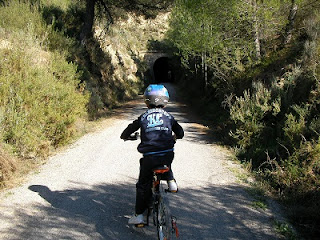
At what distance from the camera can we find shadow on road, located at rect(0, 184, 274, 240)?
3.75 m

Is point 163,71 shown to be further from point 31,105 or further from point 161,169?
point 161,169

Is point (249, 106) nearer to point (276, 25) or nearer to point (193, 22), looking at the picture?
point (276, 25)

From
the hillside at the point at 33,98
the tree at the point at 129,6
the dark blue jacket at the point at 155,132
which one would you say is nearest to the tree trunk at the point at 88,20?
the tree at the point at 129,6

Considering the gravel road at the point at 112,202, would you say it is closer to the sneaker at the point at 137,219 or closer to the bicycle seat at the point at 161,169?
the sneaker at the point at 137,219

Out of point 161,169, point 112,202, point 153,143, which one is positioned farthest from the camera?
point 112,202

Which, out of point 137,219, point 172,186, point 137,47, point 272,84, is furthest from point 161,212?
point 137,47

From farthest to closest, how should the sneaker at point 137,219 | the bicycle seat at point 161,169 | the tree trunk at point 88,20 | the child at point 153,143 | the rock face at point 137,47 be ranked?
the rock face at point 137,47, the tree trunk at point 88,20, the sneaker at point 137,219, the child at point 153,143, the bicycle seat at point 161,169

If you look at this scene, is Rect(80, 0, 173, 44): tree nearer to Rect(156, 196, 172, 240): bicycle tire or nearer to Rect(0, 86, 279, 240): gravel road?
Rect(0, 86, 279, 240): gravel road

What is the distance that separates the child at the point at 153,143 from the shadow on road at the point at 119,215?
60 cm

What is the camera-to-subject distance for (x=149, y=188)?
371 cm

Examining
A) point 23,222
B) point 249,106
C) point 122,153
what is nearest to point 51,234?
point 23,222

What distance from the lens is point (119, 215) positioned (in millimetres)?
4277

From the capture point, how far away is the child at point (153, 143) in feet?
11.5

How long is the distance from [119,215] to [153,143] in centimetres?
152
